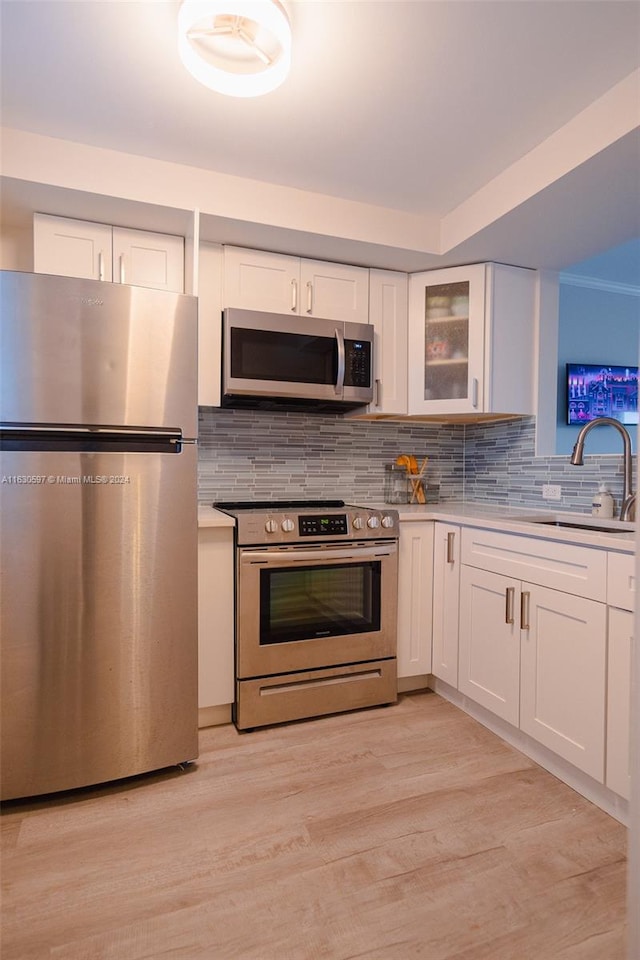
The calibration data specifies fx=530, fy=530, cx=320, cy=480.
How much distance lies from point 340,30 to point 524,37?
1.69 ft

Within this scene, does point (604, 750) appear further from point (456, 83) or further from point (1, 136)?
point (1, 136)

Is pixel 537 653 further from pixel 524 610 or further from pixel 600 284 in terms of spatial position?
pixel 600 284

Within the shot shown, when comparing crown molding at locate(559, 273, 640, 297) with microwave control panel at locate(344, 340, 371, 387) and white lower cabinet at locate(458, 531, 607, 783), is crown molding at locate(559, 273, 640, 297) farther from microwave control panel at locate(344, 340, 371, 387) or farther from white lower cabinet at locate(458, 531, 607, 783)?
white lower cabinet at locate(458, 531, 607, 783)

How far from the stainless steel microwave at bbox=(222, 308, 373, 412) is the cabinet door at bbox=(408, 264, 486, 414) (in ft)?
1.08

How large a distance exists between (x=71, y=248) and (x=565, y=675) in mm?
2543

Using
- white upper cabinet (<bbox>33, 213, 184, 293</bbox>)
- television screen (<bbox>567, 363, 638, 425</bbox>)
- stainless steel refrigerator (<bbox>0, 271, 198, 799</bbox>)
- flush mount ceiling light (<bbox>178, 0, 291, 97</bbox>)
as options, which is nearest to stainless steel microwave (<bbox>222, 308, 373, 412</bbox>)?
white upper cabinet (<bbox>33, 213, 184, 293</bbox>)

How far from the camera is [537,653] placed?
1981mm

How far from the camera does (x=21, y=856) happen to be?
153 cm

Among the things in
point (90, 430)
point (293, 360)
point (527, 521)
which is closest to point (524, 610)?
point (527, 521)

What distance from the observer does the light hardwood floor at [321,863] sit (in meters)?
1.27

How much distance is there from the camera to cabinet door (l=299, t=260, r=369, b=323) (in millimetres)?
2619

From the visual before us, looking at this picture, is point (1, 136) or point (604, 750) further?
point (1, 136)

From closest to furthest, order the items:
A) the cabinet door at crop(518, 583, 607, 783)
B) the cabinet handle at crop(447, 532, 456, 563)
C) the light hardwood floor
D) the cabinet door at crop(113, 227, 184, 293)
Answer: the light hardwood floor, the cabinet door at crop(518, 583, 607, 783), the cabinet door at crop(113, 227, 184, 293), the cabinet handle at crop(447, 532, 456, 563)

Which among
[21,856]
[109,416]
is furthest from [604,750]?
[109,416]
